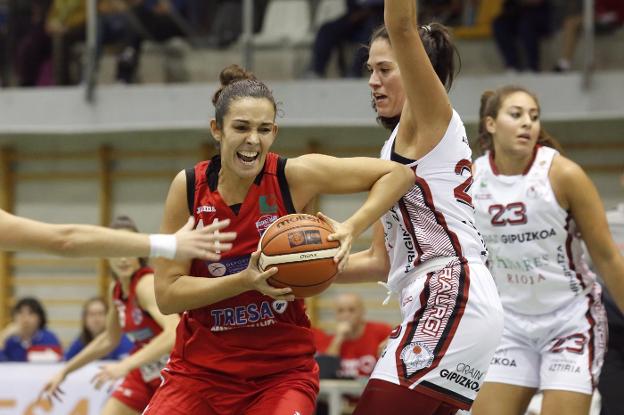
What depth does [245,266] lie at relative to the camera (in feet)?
13.2

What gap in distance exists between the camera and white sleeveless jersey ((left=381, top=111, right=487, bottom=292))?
3.98 meters

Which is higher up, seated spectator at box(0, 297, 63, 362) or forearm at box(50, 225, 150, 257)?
forearm at box(50, 225, 150, 257)

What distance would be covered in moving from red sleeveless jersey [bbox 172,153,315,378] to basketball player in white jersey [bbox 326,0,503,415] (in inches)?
15.4

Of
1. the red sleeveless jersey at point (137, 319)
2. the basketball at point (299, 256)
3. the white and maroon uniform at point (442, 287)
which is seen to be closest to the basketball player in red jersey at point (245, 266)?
the white and maroon uniform at point (442, 287)

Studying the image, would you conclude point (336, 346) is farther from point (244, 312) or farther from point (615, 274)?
point (244, 312)

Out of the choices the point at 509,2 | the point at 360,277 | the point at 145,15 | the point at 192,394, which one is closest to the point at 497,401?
the point at 360,277

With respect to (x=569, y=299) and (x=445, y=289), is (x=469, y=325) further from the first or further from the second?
(x=569, y=299)

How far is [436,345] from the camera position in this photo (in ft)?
12.6

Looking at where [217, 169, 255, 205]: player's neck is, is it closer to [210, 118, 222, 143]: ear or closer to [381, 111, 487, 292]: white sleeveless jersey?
[210, 118, 222, 143]: ear

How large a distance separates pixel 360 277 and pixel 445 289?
702mm

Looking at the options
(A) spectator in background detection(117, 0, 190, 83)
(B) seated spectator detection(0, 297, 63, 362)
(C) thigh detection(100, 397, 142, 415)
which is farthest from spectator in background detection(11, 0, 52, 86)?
(C) thigh detection(100, 397, 142, 415)

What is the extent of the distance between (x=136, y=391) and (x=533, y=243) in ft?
8.83

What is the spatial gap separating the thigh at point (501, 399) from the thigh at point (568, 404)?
20 cm

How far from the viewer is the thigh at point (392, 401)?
12.4 feet
